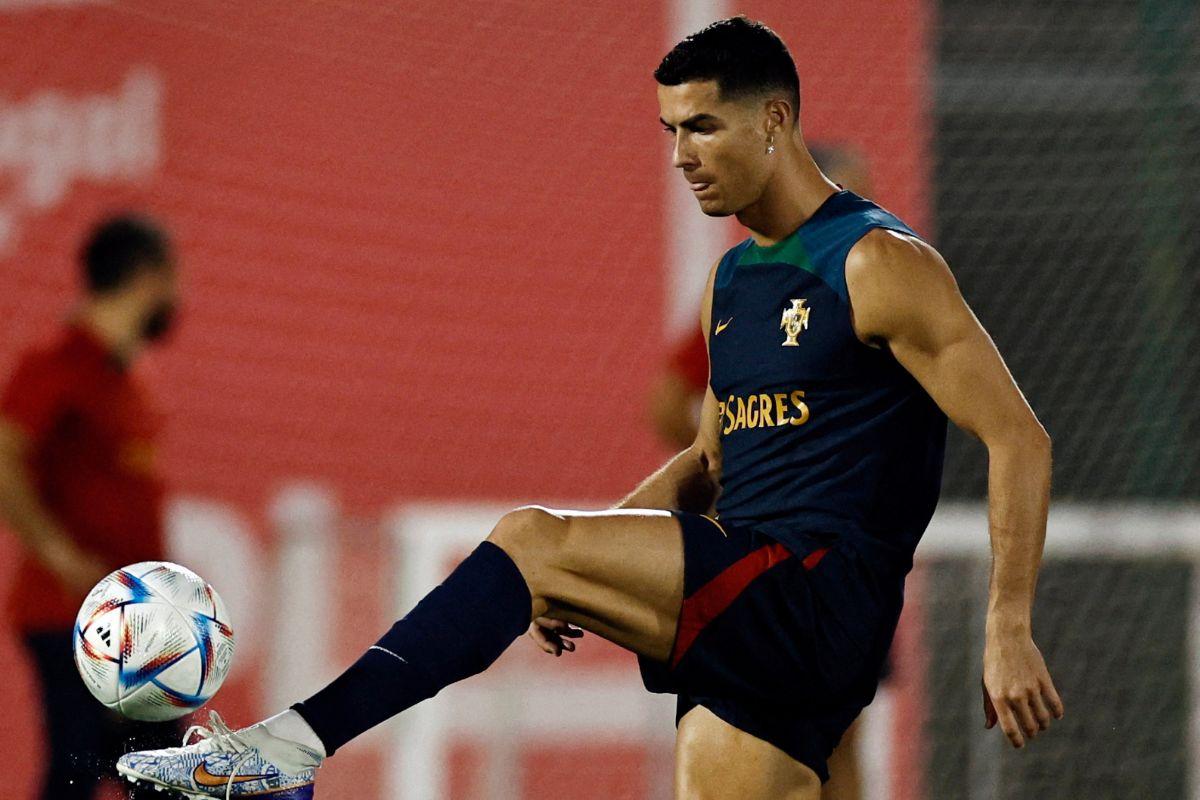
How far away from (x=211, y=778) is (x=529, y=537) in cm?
67

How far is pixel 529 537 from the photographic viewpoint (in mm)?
3115

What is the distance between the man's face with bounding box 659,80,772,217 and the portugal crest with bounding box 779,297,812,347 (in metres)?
0.25

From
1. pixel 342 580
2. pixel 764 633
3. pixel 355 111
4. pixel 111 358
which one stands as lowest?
pixel 342 580

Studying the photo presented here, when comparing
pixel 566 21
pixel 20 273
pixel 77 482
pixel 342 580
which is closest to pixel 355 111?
pixel 566 21

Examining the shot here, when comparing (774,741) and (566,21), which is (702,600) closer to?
(774,741)

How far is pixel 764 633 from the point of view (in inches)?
128

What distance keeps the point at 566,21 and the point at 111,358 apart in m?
3.01

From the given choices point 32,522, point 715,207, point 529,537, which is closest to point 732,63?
point 715,207

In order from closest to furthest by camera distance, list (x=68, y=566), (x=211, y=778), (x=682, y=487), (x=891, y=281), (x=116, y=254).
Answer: (x=211, y=778), (x=891, y=281), (x=682, y=487), (x=68, y=566), (x=116, y=254)

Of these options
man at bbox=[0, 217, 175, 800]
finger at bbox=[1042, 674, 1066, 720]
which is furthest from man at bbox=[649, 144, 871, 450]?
finger at bbox=[1042, 674, 1066, 720]

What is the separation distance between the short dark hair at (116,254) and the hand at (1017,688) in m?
3.31

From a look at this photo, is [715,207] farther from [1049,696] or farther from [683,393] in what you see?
[683,393]

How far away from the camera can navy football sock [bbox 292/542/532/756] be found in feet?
A: 9.88

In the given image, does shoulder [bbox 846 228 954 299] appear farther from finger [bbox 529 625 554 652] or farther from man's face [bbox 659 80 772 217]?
finger [bbox 529 625 554 652]
